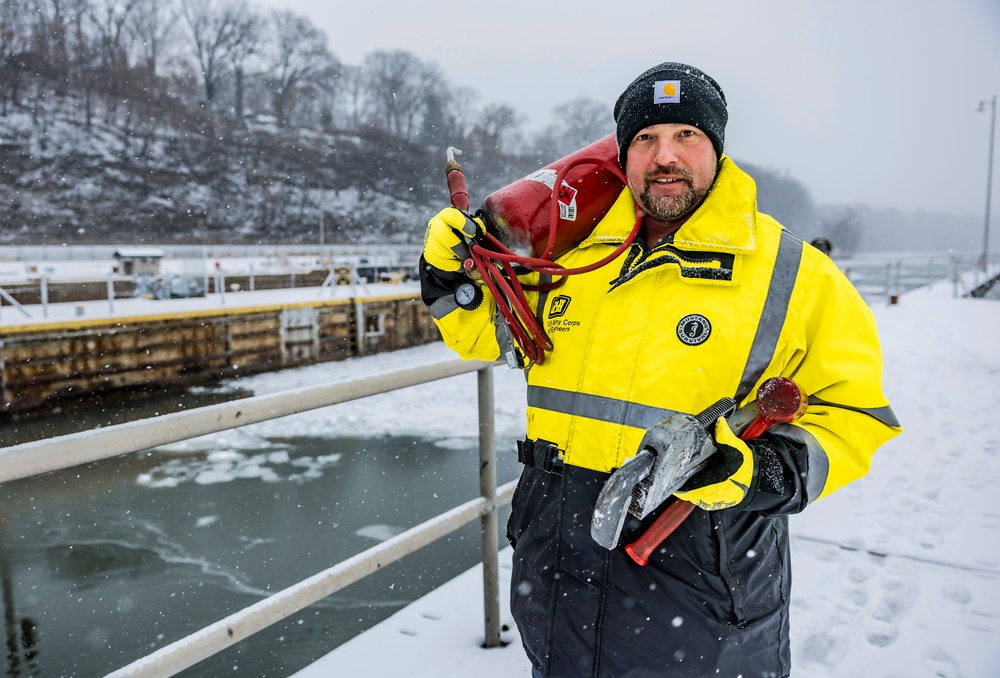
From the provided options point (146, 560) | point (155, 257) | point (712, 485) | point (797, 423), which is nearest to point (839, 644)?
point (797, 423)

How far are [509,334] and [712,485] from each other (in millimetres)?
594

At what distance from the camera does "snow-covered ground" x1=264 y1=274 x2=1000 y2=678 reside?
2.08 meters

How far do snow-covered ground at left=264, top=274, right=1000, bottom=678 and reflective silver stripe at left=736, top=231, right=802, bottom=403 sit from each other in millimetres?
1376

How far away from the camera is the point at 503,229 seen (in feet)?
4.58

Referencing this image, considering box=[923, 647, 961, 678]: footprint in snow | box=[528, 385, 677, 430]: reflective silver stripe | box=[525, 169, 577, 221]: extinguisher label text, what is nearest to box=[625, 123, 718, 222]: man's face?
box=[525, 169, 577, 221]: extinguisher label text

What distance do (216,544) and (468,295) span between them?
478cm

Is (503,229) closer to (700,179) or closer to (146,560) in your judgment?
(700,179)

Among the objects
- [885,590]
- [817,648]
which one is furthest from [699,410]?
[885,590]

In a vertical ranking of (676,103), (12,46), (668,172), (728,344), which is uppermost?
(12,46)

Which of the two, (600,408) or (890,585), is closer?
(600,408)

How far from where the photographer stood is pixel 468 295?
56.6 inches

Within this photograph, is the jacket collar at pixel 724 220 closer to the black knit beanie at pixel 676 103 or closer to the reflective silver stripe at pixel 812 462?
the black knit beanie at pixel 676 103

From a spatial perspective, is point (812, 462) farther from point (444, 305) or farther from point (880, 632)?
point (880, 632)

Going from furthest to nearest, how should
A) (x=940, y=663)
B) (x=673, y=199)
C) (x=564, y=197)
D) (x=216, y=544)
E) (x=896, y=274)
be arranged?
(x=896, y=274) → (x=216, y=544) → (x=940, y=663) → (x=564, y=197) → (x=673, y=199)
